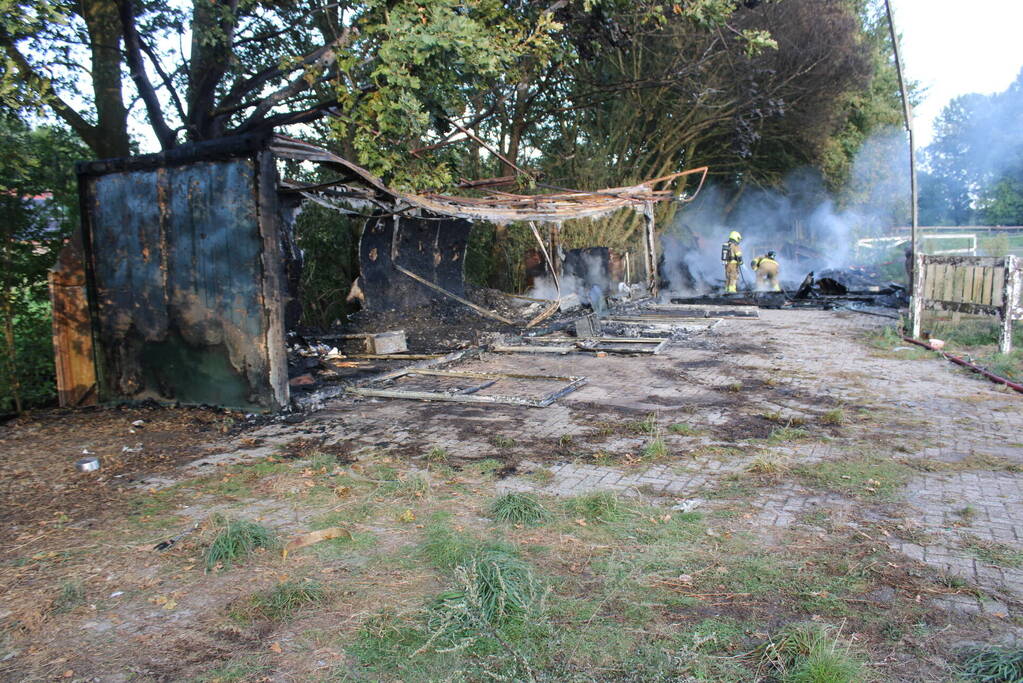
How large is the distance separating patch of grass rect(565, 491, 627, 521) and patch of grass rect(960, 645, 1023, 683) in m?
1.80

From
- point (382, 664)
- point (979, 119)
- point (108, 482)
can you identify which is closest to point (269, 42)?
point (108, 482)

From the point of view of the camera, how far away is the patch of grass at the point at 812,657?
246 centimetres

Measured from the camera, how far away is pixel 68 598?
321 centimetres

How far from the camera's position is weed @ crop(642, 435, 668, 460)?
5238 mm

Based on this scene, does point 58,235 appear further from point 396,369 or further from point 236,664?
point 236,664

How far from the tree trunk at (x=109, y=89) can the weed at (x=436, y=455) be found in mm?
6668

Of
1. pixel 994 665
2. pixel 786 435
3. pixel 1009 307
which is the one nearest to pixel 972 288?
pixel 1009 307

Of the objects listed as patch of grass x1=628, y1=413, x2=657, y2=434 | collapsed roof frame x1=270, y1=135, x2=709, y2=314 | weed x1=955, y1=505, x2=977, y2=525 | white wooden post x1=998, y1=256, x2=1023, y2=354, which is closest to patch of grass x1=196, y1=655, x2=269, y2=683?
weed x1=955, y1=505, x2=977, y2=525

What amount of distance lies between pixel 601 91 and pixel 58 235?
1305 centimetres

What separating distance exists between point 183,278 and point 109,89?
4.01m

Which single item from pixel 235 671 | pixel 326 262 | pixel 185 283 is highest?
pixel 326 262

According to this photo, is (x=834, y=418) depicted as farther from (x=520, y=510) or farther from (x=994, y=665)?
(x=994, y=665)

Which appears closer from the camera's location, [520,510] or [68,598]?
[68,598]

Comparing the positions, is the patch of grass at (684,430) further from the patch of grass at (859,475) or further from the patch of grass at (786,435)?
the patch of grass at (859,475)
